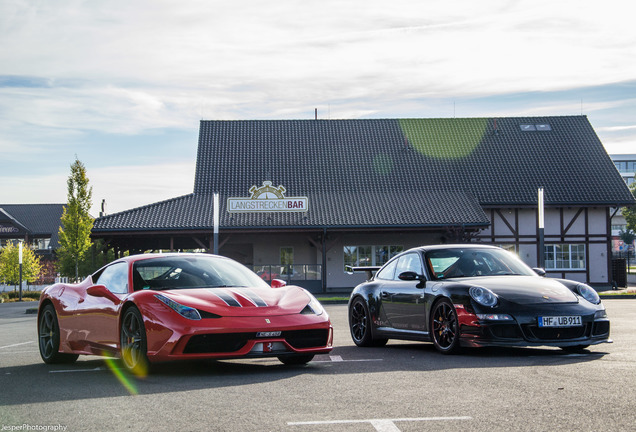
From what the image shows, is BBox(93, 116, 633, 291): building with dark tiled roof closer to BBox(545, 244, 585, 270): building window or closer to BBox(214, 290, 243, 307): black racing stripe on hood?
BBox(545, 244, 585, 270): building window

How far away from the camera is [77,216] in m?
49.9

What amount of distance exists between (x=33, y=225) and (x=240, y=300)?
A: 88761 millimetres

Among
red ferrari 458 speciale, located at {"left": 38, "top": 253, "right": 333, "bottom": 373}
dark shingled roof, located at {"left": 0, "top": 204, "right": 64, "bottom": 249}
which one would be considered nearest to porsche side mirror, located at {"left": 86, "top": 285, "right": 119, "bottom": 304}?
red ferrari 458 speciale, located at {"left": 38, "top": 253, "right": 333, "bottom": 373}

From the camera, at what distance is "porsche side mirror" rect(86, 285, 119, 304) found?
941 centimetres

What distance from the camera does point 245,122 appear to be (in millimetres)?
48844

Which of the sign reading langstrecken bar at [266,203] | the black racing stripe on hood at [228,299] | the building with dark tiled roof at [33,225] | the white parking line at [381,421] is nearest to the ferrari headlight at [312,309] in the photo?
the black racing stripe on hood at [228,299]

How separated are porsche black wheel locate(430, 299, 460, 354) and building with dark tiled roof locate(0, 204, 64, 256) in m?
82.4

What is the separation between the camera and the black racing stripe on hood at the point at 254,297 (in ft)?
29.4

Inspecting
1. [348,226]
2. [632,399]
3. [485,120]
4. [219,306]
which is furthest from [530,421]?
[485,120]

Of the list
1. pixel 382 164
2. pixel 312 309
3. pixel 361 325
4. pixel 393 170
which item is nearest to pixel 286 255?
pixel 393 170

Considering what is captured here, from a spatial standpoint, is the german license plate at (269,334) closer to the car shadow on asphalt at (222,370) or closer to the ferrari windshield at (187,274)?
the car shadow on asphalt at (222,370)

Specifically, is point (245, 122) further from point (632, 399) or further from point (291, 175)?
point (632, 399)

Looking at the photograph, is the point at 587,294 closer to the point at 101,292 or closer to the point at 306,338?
the point at 306,338

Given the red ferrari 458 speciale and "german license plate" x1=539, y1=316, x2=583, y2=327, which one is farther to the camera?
"german license plate" x1=539, y1=316, x2=583, y2=327
